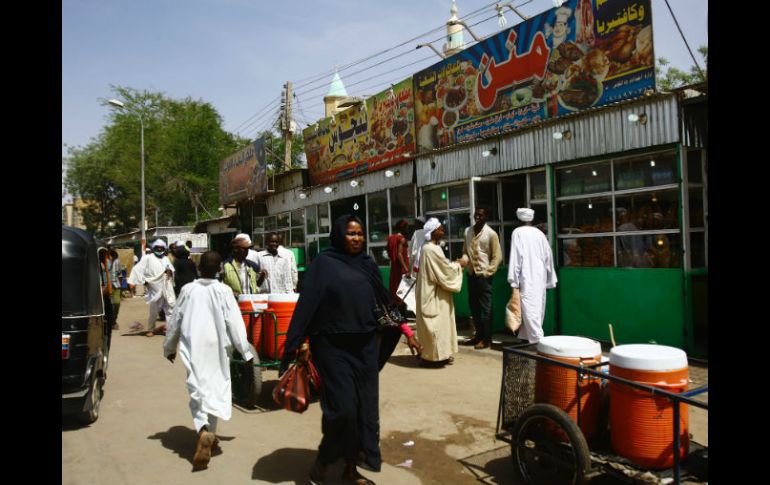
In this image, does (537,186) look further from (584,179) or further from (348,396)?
(348,396)

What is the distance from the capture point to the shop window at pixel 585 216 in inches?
318

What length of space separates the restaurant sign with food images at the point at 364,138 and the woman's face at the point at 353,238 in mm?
7917

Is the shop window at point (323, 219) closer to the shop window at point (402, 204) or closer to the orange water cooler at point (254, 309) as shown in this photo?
the shop window at point (402, 204)

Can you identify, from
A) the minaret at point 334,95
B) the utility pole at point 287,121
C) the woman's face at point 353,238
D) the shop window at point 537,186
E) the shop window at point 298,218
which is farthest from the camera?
the minaret at point 334,95

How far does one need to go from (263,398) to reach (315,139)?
1163 centimetres

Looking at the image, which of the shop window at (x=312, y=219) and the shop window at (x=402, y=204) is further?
the shop window at (x=312, y=219)

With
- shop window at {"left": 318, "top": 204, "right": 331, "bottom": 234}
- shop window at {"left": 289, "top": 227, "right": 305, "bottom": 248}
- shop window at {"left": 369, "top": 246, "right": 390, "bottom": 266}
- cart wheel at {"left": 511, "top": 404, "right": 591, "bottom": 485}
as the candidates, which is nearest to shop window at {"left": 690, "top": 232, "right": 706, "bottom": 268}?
cart wheel at {"left": 511, "top": 404, "right": 591, "bottom": 485}

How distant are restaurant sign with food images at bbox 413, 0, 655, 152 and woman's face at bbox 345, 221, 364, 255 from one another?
207 inches

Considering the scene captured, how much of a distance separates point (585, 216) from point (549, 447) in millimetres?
5488

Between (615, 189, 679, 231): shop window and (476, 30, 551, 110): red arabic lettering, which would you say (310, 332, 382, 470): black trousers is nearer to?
(615, 189, 679, 231): shop window

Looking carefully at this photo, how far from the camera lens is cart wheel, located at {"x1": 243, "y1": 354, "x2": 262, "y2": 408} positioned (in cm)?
567

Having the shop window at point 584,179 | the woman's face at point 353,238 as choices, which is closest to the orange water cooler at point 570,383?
the woman's face at point 353,238
